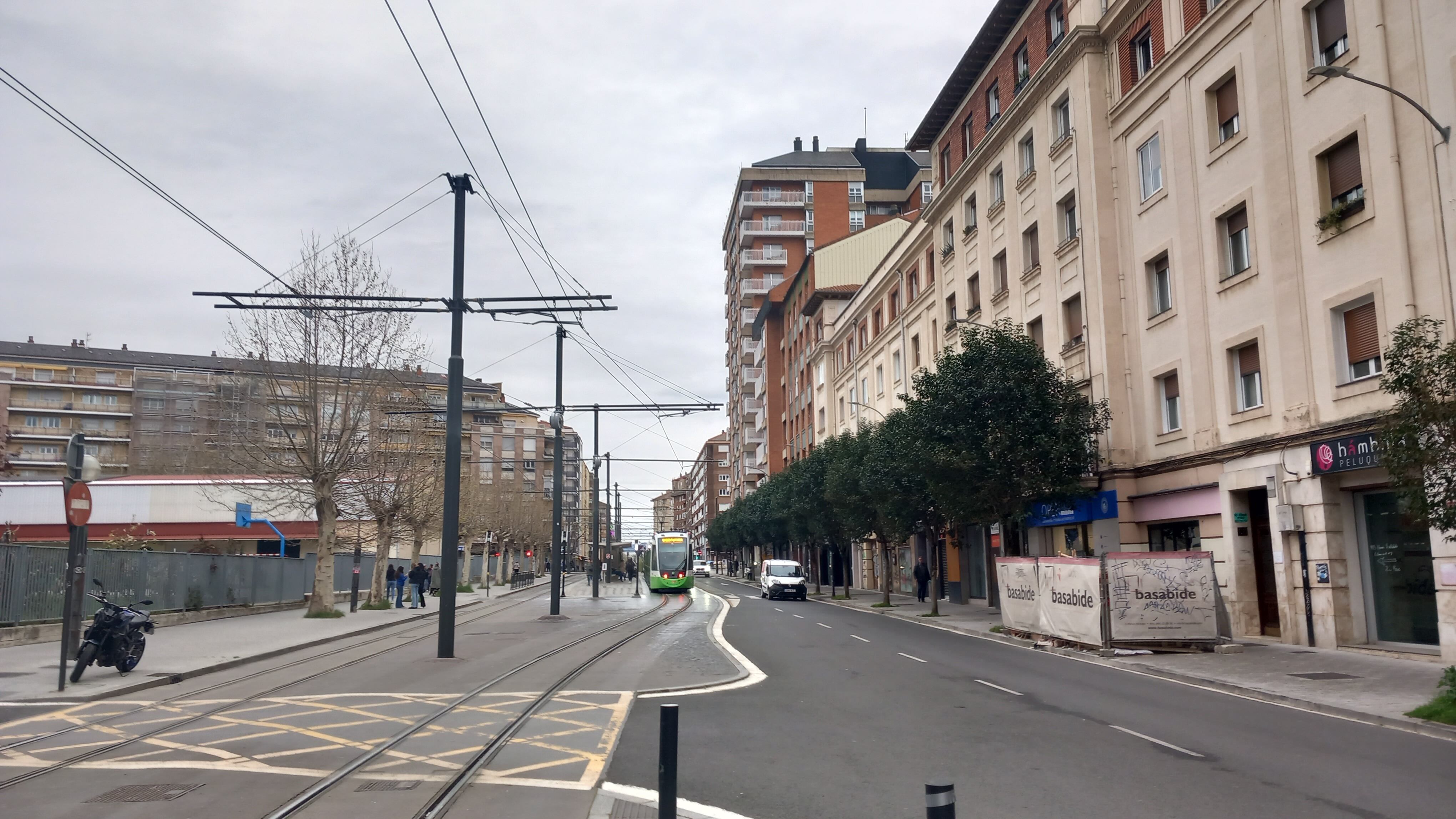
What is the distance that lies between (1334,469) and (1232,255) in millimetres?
6088

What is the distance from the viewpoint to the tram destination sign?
17.6 meters

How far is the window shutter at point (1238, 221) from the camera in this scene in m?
22.1

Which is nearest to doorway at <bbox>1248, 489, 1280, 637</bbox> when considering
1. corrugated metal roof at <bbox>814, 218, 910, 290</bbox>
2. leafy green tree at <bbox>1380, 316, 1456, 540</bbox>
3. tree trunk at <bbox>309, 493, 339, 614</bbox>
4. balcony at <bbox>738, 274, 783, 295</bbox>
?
leafy green tree at <bbox>1380, 316, 1456, 540</bbox>

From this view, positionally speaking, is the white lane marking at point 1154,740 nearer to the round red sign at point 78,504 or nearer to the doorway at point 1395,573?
the doorway at point 1395,573

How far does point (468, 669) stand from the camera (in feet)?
53.7

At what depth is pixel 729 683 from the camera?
14.8 meters

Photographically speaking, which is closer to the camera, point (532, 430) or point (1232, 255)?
point (1232, 255)

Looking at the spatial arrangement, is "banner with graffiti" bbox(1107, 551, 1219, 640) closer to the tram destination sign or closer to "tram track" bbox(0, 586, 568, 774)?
the tram destination sign

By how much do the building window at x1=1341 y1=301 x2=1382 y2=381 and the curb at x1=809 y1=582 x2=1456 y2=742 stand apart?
6.57 m

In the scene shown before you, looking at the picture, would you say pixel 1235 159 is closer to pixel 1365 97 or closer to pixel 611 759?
pixel 1365 97

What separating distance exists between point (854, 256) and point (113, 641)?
60.7 meters

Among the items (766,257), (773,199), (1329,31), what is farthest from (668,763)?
(766,257)

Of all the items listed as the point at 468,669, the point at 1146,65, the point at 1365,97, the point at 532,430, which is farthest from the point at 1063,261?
the point at 532,430

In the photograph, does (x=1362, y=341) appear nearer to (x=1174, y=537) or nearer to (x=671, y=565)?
(x=1174, y=537)
